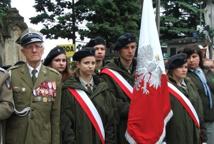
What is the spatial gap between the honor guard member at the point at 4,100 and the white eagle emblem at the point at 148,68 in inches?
59.5

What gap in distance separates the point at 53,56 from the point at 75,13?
1316 cm

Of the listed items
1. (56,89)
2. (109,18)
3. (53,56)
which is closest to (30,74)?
(56,89)

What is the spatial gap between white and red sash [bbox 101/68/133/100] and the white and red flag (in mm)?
128

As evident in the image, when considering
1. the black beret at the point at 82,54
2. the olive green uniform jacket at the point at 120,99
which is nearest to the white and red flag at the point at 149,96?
the olive green uniform jacket at the point at 120,99

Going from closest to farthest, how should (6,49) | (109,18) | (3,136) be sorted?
(3,136) → (6,49) → (109,18)

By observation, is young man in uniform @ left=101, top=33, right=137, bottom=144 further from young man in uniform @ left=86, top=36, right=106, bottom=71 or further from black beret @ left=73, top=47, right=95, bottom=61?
young man in uniform @ left=86, top=36, right=106, bottom=71

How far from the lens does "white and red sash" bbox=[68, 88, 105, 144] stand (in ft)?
15.3

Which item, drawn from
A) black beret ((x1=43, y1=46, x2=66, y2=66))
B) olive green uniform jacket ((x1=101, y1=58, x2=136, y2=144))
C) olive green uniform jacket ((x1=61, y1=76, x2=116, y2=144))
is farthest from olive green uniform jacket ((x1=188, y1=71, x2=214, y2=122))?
black beret ((x1=43, y1=46, x2=66, y2=66))

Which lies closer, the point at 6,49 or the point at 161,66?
the point at 161,66

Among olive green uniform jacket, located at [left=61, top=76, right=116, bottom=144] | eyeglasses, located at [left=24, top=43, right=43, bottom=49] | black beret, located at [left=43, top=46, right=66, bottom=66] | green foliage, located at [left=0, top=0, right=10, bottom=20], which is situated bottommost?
olive green uniform jacket, located at [left=61, top=76, right=116, bottom=144]

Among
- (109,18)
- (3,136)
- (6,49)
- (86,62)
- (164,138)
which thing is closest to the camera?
(3,136)

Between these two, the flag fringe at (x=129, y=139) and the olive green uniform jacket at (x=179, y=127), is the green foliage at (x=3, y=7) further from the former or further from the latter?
the flag fringe at (x=129, y=139)

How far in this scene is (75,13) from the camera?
18.4m

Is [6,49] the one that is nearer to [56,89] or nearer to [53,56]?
[53,56]
